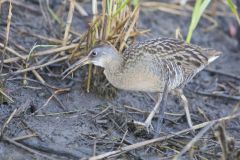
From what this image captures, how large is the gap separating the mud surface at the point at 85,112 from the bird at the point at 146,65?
272mm

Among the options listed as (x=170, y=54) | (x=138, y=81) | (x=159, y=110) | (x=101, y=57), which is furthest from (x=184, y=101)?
(x=101, y=57)

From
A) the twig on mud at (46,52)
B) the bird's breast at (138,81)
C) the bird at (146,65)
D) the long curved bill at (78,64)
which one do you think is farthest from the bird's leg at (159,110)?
the twig on mud at (46,52)

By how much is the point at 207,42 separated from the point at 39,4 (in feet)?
7.14

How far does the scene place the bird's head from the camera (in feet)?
20.0

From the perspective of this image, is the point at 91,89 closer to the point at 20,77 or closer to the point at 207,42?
the point at 20,77

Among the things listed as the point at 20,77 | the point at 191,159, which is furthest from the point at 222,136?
the point at 20,77

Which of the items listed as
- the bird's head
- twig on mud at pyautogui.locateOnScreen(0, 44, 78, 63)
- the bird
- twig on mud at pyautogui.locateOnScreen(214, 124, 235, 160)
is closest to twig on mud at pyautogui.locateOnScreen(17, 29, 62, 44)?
twig on mud at pyautogui.locateOnScreen(0, 44, 78, 63)

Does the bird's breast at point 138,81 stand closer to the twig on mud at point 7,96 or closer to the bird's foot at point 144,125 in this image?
the bird's foot at point 144,125

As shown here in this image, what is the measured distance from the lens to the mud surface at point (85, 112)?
18.6ft

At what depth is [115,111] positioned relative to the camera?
6297 mm

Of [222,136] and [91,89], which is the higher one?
[222,136]

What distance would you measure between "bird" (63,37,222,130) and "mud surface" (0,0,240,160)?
0.89 ft

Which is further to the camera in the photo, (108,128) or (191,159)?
(108,128)

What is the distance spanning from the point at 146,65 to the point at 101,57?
0.41 metres
